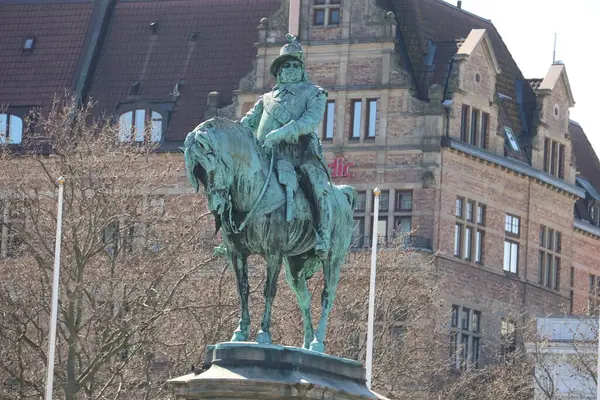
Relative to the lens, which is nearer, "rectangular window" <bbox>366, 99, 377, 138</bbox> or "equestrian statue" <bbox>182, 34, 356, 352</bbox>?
"equestrian statue" <bbox>182, 34, 356, 352</bbox>

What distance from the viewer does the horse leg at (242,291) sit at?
37.6m

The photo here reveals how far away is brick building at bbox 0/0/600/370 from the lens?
309 feet

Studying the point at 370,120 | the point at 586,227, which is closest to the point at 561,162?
the point at 586,227

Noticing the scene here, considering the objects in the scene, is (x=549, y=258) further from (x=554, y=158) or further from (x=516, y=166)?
(x=516, y=166)

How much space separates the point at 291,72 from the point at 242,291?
3293 millimetres

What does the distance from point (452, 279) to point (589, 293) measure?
1296cm

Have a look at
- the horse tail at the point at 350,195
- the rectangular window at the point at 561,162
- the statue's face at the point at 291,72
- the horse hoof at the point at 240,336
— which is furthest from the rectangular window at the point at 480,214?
the horse hoof at the point at 240,336

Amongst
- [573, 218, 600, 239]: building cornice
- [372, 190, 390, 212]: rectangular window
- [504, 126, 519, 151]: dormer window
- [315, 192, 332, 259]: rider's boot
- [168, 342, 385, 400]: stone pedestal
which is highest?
[504, 126, 519, 151]: dormer window

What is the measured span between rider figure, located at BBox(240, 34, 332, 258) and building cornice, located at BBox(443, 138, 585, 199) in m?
55.3

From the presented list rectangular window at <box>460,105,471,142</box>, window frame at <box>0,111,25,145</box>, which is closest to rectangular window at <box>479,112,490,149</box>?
rectangular window at <box>460,105,471,142</box>

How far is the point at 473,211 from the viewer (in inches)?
3792

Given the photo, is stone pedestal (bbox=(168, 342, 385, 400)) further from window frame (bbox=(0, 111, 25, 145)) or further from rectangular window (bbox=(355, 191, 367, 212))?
window frame (bbox=(0, 111, 25, 145))

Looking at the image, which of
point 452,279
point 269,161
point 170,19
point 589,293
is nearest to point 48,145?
point 170,19

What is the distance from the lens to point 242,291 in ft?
124
